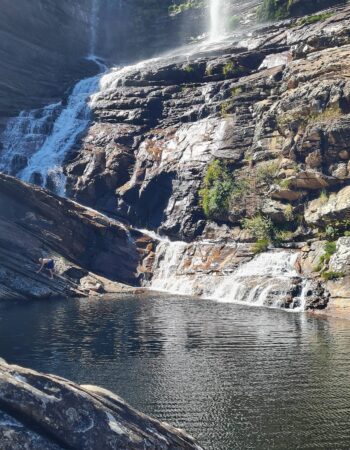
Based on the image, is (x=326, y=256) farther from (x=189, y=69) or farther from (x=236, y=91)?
(x=189, y=69)

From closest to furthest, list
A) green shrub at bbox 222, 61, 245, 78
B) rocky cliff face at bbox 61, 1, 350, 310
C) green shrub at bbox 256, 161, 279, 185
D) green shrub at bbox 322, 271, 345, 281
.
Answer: green shrub at bbox 322, 271, 345, 281 < rocky cliff face at bbox 61, 1, 350, 310 < green shrub at bbox 256, 161, 279, 185 < green shrub at bbox 222, 61, 245, 78

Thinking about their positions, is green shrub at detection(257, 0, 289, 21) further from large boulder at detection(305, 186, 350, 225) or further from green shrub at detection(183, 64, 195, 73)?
large boulder at detection(305, 186, 350, 225)

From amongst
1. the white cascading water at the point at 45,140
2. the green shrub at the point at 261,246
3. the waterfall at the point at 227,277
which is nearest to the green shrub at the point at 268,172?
the green shrub at the point at 261,246

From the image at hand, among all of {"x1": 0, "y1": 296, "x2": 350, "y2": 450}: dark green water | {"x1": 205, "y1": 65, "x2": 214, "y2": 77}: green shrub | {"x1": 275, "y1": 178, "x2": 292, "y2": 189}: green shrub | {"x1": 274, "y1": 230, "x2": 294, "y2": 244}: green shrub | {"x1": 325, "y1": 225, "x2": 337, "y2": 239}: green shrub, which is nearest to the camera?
{"x1": 0, "y1": 296, "x2": 350, "y2": 450}: dark green water

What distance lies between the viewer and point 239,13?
92312 millimetres

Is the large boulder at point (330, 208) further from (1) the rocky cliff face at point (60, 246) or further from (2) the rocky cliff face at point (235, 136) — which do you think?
(1) the rocky cliff face at point (60, 246)

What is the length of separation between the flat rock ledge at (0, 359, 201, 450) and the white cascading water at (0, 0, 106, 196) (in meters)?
58.5

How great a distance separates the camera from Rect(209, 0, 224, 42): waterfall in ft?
298

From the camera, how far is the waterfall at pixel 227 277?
4128 cm

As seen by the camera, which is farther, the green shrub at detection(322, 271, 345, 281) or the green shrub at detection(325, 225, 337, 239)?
the green shrub at detection(325, 225, 337, 239)

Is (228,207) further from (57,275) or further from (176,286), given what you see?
(57,275)

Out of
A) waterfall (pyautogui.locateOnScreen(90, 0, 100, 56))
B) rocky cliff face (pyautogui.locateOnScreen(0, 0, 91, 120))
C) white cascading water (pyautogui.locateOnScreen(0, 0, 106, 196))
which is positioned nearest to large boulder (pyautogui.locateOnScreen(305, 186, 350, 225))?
white cascading water (pyautogui.locateOnScreen(0, 0, 106, 196))

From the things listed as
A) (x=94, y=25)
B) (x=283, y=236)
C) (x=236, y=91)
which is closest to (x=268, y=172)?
(x=283, y=236)

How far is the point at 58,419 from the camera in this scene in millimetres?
8047
